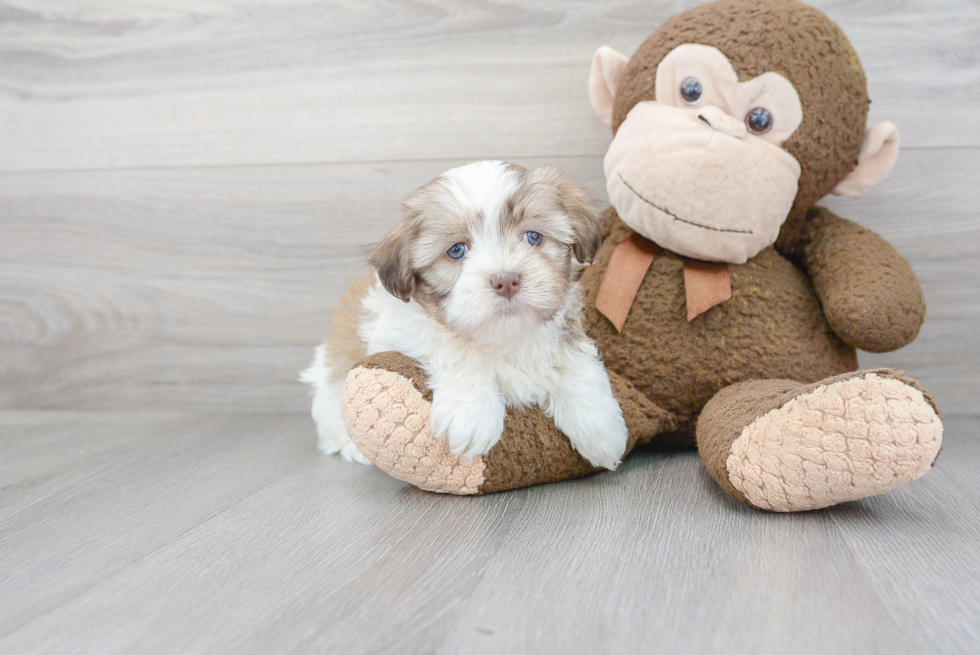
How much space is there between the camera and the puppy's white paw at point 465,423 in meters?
1.21

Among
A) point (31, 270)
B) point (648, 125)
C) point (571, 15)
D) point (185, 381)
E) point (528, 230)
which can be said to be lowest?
point (185, 381)

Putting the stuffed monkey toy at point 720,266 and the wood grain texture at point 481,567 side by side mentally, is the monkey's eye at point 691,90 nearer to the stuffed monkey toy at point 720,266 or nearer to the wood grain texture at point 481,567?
the stuffed monkey toy at point 720,266

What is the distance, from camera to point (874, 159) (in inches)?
58.9

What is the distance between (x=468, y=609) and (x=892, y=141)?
4.11 ft

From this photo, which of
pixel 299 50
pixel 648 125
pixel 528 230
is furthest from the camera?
pixel 299 50

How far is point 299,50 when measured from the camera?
6.37 ft

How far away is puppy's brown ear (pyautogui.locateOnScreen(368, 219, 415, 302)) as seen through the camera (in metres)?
1.25

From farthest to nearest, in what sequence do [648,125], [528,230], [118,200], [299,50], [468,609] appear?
1. [118,200]
2. [299,50]
3. [648,125]
4. [528,230]
5. [468,609]

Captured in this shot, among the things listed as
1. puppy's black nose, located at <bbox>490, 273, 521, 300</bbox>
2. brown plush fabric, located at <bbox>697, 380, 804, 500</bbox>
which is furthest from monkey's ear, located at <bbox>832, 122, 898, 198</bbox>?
puppy's black nose, located at <bbox>490, 273, 521, 300</bbox>

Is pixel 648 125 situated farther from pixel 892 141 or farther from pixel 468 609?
pixel 468 609

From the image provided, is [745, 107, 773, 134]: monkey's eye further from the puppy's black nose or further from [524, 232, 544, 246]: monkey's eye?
the puppy's black nose

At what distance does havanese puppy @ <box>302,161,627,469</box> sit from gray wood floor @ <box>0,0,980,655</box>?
0.50ft

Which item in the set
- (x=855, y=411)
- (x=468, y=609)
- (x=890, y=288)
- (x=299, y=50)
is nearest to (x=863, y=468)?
(x=855, y=411)

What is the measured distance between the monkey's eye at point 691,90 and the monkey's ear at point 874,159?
0.37 metres
